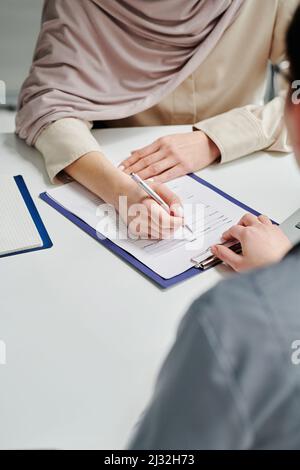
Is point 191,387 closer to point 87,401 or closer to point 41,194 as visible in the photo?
point 87,401

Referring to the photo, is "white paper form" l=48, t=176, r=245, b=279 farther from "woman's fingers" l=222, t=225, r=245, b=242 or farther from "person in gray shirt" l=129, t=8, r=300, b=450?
"person in gray shirt" l=129, t=8, r=300, b=450

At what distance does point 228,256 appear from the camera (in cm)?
86

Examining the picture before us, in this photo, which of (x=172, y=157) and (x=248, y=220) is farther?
(x=172, y=157)

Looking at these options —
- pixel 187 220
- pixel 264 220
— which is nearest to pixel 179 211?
pixel 187 220

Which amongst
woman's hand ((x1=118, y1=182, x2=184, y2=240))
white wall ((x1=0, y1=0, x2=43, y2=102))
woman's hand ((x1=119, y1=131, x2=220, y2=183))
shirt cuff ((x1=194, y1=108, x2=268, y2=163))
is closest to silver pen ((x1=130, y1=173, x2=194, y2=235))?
woman's hand ((x1=118, y1=182, x2=184, y2=240))

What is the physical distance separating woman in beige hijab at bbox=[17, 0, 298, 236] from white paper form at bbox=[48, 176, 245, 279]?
4 centimetres

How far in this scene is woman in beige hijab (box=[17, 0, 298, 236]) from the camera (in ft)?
3.67

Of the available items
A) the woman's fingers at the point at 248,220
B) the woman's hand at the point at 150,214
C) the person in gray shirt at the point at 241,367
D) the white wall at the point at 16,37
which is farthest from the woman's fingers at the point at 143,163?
the white wall at the point at 16,37

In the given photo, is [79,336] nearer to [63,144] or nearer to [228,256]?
[228,256]

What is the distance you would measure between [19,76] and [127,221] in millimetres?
1668

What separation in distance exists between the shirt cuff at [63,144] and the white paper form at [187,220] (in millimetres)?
47

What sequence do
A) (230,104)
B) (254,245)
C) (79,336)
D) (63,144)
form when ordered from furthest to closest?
(230,104)
(63,144)
(254,245)
(79,336)

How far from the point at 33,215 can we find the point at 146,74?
0.47m

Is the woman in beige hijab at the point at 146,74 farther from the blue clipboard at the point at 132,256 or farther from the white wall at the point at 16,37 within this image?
the white wall at the point at 16,37
